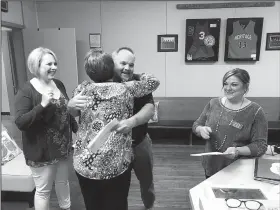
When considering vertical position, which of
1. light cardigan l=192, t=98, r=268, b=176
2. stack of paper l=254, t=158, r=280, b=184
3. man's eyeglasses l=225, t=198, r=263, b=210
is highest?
light cardigan l=192, t=98, r=268, b=176

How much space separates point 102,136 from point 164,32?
2.11 meters

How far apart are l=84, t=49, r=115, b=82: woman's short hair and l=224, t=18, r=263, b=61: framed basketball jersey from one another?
218cm

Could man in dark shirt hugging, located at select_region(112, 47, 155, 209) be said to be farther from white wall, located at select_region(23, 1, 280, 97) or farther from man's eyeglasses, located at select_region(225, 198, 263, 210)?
white wall, located at select_region(23, 1, 280, 97)

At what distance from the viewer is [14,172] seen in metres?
1.41

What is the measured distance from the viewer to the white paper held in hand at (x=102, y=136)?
76 centimetres

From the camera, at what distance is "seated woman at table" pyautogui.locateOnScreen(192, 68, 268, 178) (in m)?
0.99

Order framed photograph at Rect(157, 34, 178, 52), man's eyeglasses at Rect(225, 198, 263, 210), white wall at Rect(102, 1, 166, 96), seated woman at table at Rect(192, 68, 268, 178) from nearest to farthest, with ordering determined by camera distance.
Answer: man's eyeglasses at Rect(225, 198, 263, 210) → seated woman at table at Rect(192, 68, 268, 178) → white wall at Rect(102, 1, 166, 96) → framed photograph at Rect(157, 34, 178, 52)

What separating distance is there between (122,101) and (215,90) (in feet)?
7.08

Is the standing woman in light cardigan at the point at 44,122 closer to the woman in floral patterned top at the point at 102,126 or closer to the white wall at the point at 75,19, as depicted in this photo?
the woman in floral patterned top at the point at 102,126

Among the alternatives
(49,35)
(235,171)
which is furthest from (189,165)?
(49,35)

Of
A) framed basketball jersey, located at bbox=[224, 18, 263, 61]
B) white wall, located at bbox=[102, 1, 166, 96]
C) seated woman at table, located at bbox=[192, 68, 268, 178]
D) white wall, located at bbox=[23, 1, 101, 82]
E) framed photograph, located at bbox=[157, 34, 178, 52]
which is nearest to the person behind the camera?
seated woman at table, located at bbox=[192, 68, 268, 178]

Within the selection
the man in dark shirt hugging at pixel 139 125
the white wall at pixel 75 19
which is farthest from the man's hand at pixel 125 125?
the white wall at pixel 75 19

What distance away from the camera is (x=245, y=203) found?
651 mm

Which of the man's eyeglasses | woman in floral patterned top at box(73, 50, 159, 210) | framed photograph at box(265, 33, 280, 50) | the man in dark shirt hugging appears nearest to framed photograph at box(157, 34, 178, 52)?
framed photograph at box(265, 33, 280, 50)
